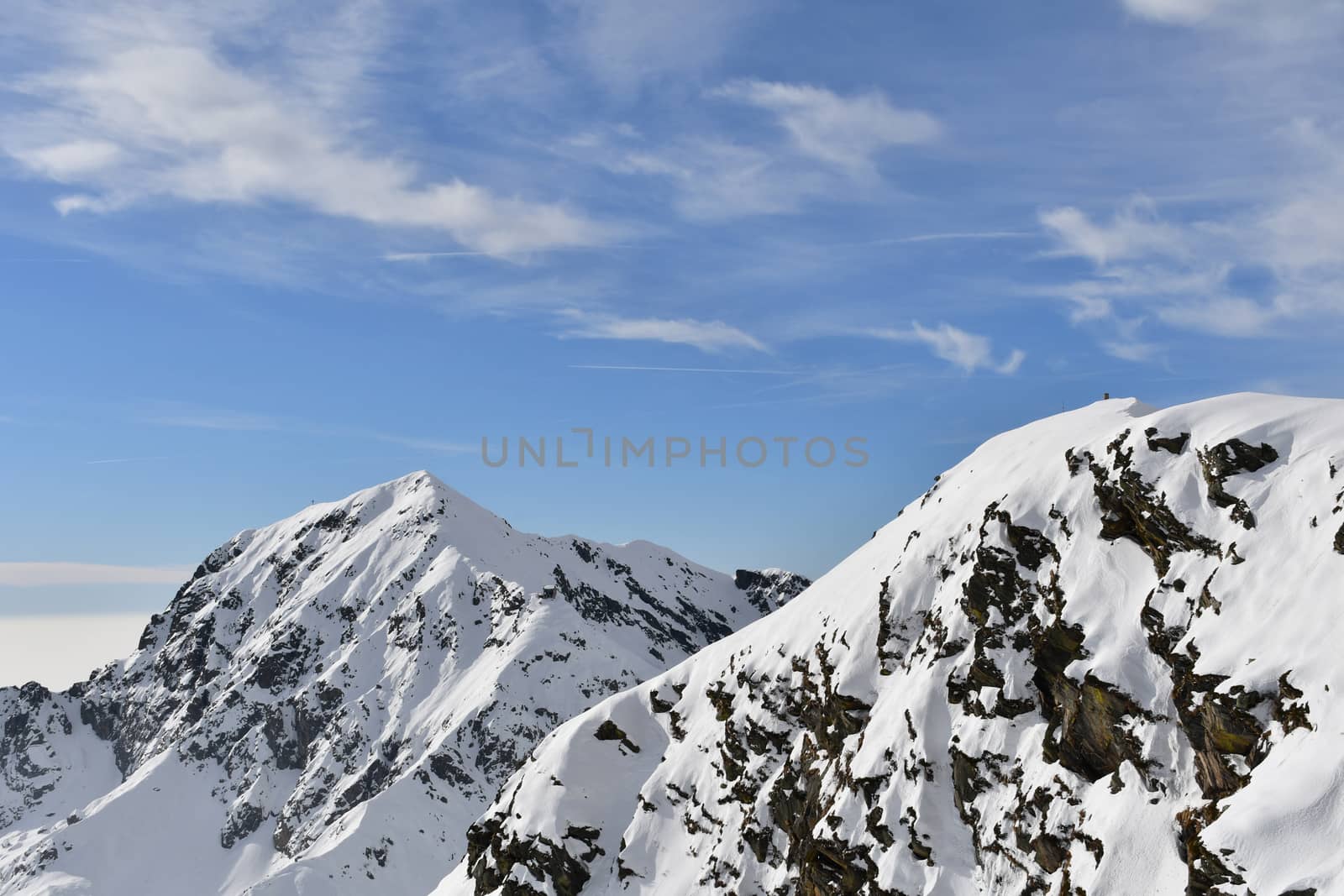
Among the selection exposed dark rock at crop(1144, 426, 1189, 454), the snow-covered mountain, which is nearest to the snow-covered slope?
exposed dark rock at crop(1144, 426, 1189, 454)

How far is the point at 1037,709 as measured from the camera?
53750 millimetres

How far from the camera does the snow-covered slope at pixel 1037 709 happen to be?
1623 inches

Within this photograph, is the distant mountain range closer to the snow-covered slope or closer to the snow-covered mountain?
the snow-covered slope

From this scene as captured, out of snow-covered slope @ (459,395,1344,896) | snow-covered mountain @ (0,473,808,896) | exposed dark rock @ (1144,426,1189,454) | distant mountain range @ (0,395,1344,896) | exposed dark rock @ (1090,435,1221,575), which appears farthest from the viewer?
snow-covered mountain @ (0,473,808,896)

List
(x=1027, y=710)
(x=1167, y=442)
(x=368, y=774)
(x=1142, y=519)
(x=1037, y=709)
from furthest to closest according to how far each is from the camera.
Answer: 1. (x=368, y=774)
2. (x=1027, y=710)
3. (x=1037, y=709)
4. (x=1167, y=442)
5. (x=1142, y=519)

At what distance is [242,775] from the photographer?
638ft

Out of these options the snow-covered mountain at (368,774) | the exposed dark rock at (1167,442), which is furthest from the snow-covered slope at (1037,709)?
the snow-covered mountain at (368,774)

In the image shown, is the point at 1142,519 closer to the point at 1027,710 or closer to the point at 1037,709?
the point at 1037,709

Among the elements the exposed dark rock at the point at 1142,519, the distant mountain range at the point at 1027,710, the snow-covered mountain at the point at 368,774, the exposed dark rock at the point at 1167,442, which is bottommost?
the snow-covered mountain at the point at 368,774

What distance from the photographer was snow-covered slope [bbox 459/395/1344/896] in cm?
4122

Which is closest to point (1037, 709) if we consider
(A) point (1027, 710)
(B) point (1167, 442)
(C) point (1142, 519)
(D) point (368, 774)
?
(A) point (1027, 710)

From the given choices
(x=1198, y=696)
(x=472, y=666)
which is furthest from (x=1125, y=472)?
A: (x=472, y=666)

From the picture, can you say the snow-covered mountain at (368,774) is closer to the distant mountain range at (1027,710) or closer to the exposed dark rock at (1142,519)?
the distant mountain range at (1027,710)

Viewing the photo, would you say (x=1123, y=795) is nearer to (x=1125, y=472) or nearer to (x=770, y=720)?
(x=1125, y=472)
